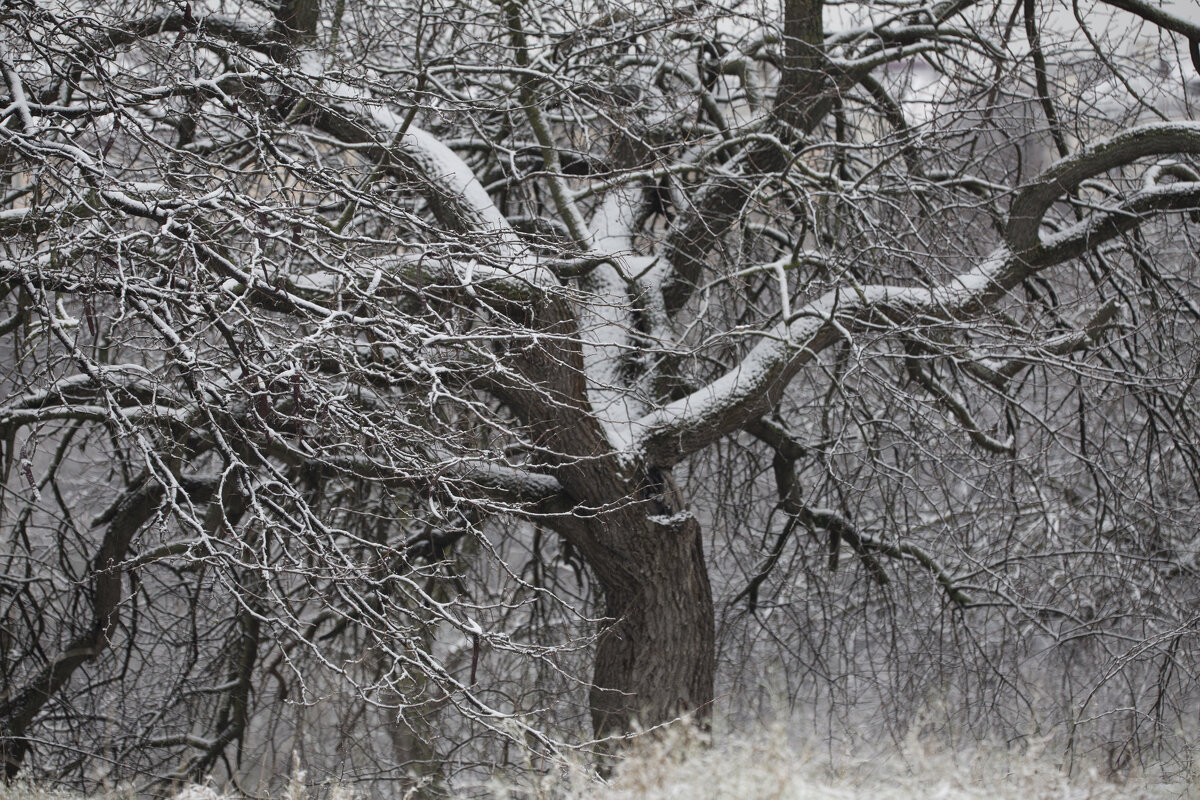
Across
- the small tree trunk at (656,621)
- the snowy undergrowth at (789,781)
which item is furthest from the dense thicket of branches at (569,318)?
the snowy undergrowth at (789,781)

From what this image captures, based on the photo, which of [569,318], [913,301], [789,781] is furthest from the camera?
[913,301]

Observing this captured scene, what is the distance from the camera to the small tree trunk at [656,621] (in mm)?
6141

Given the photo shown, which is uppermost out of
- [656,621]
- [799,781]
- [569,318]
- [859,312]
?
[859,312]

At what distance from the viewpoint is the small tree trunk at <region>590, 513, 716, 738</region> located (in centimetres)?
614

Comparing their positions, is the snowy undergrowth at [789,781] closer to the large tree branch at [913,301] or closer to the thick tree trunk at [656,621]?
the thick tree trunk at [656,621]

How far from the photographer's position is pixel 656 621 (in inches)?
247

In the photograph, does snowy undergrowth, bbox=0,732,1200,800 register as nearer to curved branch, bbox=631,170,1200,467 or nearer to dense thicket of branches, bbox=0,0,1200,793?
dense thicket of branches, bbox=0,0,1200,793

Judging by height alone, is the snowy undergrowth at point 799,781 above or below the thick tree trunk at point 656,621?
below

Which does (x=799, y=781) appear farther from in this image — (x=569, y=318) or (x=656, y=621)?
(x=656, y=621)

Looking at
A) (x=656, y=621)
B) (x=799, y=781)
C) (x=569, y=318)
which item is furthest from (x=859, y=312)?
(x=799, y=781)

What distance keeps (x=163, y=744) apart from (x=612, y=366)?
3.86 m

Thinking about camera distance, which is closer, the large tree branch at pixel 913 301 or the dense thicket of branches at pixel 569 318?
the dense thicket of branches at pixel 569 318

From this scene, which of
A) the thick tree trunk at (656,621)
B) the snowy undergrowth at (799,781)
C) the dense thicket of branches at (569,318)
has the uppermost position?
the dense thicket of branches at (569,318)

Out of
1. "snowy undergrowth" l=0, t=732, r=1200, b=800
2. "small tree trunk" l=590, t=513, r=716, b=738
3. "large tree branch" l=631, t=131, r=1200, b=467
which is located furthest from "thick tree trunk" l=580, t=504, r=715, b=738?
"snowy undergrowth" l=0, t=732, r=1200, b=800
